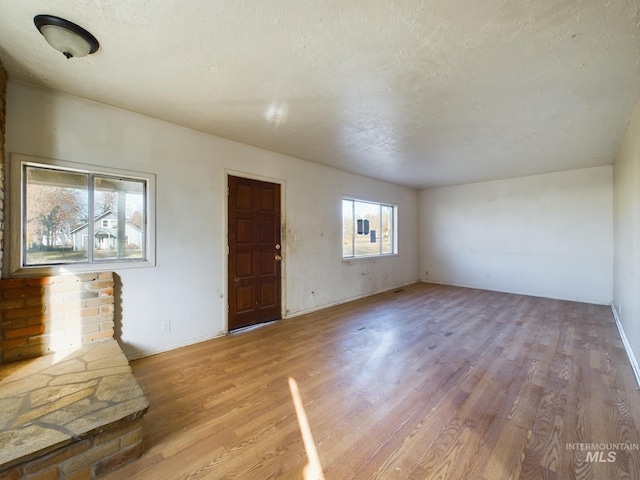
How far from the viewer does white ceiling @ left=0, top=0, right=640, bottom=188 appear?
59.4 inches

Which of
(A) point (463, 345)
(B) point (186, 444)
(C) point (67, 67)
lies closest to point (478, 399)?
(A) point (463, 345)

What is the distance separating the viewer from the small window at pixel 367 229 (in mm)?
5279

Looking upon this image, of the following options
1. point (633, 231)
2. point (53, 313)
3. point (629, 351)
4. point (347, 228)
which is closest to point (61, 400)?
point (53, 313)

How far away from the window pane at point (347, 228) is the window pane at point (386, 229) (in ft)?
3.87

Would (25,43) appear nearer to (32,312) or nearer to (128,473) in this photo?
(32,312)

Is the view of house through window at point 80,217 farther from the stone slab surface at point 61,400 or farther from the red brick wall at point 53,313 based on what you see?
the stone slab surface at point 61,400

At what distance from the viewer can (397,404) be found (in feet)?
6.65

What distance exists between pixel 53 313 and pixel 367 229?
4.92m

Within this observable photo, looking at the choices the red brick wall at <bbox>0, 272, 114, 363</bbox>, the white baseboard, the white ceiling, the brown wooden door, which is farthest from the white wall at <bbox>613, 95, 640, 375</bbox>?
the red brick wall at <bbox>0, 272, 114, 363</bbox>

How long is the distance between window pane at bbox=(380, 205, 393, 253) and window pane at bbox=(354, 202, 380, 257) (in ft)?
0.68

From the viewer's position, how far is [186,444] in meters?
1.64

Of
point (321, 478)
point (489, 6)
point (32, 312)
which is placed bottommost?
point (321, 478)

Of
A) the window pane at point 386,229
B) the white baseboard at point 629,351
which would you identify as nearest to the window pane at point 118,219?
the window pane at point 386,229

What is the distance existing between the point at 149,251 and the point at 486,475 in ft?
10.8
